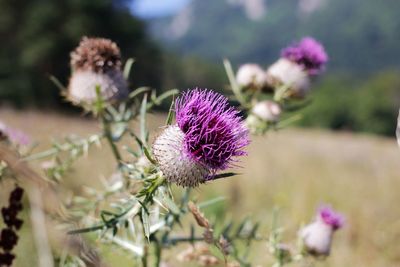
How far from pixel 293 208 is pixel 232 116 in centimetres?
833

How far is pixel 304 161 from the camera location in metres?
16.9

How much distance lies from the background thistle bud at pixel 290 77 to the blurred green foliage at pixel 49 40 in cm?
3859

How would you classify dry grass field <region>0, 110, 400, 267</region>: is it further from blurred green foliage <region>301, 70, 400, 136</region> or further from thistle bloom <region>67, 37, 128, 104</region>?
blurred green foliage <region>301, 70, 400, 136</region>

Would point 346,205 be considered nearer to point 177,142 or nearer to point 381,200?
point 381,200

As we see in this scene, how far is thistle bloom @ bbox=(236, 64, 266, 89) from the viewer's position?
2.75 m

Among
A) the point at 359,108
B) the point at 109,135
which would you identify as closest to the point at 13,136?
the point at 109,135

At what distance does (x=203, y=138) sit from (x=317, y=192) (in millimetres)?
10208

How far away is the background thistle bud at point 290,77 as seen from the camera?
2.75m

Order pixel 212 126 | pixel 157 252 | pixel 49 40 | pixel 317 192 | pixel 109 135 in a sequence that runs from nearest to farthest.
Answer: pixel 212 126
pixel 157 252
pixel 109 135
pixel 317 192
pixel 49 40

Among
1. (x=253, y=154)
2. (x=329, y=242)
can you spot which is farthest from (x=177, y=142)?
(x=253, y=154)

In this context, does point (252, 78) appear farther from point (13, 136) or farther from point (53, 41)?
point (53, 41)

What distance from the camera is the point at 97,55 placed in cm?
237

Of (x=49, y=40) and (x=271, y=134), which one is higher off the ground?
(x=271, y=134)

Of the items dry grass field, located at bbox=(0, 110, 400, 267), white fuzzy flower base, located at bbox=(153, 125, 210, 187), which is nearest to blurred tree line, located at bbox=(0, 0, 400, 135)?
dry grass field, located at bbox=(0, 110, 400, 267)
